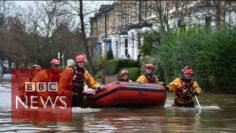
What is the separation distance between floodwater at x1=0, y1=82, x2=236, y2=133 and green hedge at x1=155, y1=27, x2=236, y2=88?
11.4 m

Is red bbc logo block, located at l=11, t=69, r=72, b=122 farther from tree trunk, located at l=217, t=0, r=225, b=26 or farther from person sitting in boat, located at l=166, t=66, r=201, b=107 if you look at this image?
tree trunk, located at l=217, t=0, r=225, b=26

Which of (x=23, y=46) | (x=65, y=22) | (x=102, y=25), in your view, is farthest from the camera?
(x=102, y=25)

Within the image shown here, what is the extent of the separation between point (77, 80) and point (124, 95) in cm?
154

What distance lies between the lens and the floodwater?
13359 mm

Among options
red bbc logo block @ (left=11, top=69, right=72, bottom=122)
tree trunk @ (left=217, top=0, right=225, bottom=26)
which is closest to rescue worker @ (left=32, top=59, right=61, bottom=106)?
red bbc logo block @ (left=11, top=69, right=72, bottom=122)

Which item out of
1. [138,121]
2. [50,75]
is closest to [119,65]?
[50,75]

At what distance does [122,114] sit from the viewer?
Answer: 1753cm

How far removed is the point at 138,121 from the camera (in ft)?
50.0

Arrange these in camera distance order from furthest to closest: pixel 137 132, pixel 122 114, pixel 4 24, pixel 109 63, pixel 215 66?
pixel 4 24 → pixel 109 63 → pixel 215 66 → pixel 122 114 → pixel 137 132

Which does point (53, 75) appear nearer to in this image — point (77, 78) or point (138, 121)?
point (77, 78)

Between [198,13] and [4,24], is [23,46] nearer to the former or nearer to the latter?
[4,24]

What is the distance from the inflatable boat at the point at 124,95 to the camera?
62.1 ft

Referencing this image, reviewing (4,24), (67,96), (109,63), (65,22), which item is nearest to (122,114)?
(67,96)

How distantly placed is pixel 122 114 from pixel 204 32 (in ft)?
52.5
